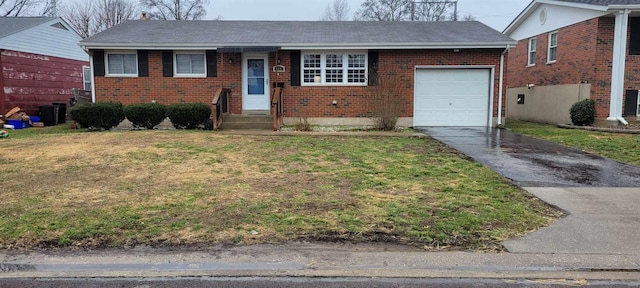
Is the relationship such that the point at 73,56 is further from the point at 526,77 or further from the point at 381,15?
the point at 381,15

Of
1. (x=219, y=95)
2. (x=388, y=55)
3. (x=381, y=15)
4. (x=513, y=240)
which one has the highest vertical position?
(x=381, y=15)

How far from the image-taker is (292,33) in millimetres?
18000

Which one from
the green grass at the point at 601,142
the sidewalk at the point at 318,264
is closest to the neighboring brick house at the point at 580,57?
the green grass at the point at 601,142

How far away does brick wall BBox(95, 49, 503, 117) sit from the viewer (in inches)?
656

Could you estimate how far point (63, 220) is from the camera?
549 cm

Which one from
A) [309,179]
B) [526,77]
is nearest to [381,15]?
[526,77]

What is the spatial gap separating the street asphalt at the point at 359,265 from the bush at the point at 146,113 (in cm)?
1120

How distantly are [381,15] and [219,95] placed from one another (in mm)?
39938

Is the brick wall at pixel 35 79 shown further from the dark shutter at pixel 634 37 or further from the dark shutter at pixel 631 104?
the dark shutter at pixel 634 37

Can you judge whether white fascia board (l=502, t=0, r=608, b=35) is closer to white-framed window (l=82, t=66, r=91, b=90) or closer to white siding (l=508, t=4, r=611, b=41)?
white siding (l=508, t=4, r=611, b=41)

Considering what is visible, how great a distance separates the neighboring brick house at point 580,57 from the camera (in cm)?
1653

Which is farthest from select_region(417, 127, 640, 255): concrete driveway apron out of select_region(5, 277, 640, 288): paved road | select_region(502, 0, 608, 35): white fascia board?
select_region(502, 0, 608, 35): white fascia board

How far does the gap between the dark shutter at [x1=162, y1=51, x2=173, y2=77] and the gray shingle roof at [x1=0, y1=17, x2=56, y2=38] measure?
23.3 ft

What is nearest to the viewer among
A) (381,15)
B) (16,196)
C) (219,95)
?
(16,196)
